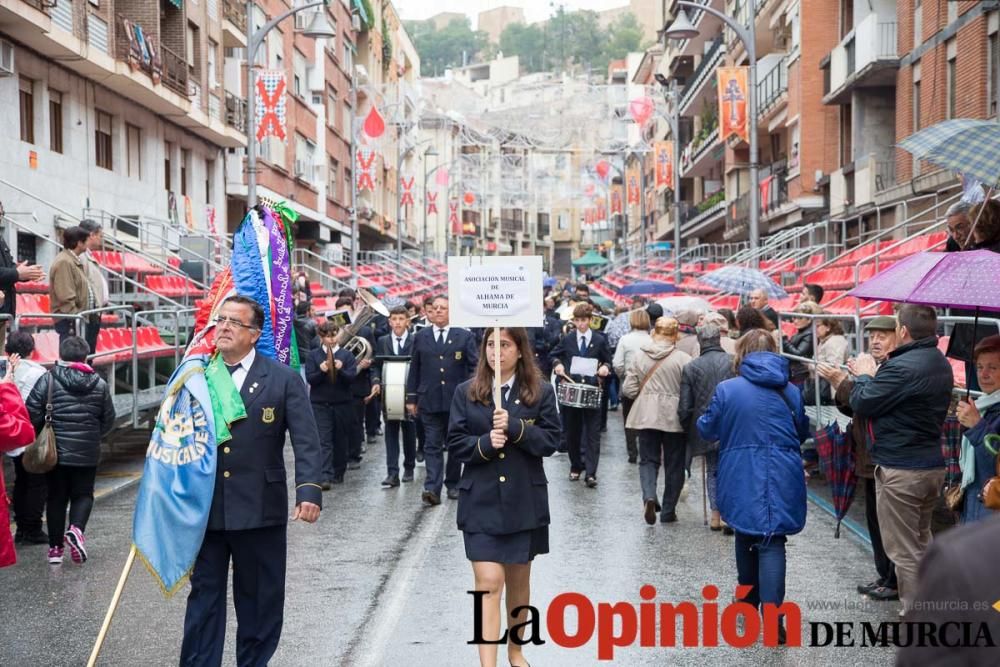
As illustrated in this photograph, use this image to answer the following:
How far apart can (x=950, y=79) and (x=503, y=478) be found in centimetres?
2032

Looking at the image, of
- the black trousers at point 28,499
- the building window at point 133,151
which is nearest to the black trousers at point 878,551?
the black trousers at point 28,499

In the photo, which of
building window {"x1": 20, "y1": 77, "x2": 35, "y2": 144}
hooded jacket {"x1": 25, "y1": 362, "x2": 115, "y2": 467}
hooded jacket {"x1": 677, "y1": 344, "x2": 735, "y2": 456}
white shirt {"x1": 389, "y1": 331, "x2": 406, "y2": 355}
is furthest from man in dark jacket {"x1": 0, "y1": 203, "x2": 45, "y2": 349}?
building window {"x1": 20, "y1": 77, "x2": 35, "y2": 144}

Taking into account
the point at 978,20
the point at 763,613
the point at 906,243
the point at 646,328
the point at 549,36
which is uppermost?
the point at 549,36

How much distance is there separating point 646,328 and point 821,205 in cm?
2250

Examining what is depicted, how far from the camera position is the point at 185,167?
31547 millimetres

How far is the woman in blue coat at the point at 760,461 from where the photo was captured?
287 inches

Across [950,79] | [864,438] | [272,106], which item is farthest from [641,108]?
[864,438]

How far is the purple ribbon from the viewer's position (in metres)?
7.45

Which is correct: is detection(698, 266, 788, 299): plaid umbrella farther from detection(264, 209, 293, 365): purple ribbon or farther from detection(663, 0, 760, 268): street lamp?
detection(264, 209, 293, 365): purple ribbon

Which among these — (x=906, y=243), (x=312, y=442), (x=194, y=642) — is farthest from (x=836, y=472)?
(x=906, y=243)

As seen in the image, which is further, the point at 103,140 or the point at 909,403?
the point at 103,140

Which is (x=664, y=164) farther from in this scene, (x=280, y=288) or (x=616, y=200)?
(x=616, y=200)

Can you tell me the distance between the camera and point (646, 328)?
46.2 feet

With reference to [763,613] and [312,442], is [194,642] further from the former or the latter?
[763,613]
